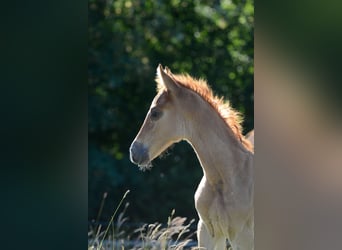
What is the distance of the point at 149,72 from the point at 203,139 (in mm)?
4815

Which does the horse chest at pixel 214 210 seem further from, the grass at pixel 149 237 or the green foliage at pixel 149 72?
the green foliage at pixel 149 72

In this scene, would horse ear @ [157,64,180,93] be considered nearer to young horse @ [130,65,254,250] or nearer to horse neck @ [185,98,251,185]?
young horse @ [130,65,254,250]

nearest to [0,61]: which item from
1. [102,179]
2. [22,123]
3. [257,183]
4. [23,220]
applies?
[22,123]

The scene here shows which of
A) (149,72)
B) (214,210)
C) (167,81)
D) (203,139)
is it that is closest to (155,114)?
(167,81)

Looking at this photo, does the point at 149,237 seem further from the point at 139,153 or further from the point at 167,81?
the point at 167,81

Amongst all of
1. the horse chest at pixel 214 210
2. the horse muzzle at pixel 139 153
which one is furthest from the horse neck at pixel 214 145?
the horse muzzle at pixel 139 153

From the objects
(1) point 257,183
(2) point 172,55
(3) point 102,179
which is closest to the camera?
(1) point 257,183

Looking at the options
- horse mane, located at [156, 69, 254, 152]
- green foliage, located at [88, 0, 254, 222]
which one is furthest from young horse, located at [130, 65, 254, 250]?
green foliage, located at [88, 0, 254, 222]

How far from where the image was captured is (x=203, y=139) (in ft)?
16.9

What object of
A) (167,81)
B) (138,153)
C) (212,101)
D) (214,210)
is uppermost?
(167,81)

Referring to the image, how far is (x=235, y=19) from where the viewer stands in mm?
10430

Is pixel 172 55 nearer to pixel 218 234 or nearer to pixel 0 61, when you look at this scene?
pixel 218 234

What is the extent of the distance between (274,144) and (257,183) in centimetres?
13

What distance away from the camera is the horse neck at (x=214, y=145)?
5.11m
